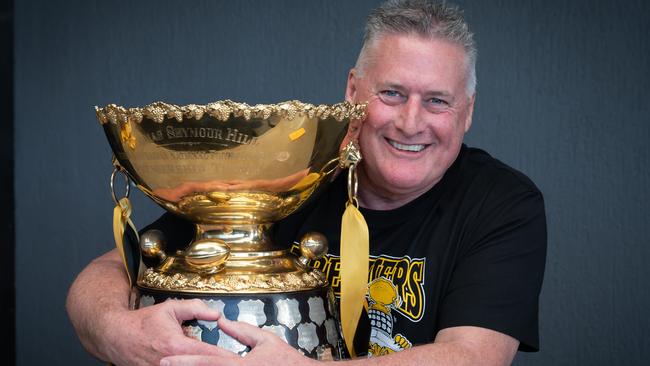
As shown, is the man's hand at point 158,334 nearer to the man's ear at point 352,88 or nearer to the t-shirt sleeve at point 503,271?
the t-shirt sleeve at point 503,271

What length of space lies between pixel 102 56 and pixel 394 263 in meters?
1.40

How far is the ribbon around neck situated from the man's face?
0.28 metres

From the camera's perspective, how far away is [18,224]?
2631 mm

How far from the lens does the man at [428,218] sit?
133 centimetres

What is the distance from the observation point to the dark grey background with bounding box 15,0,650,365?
2.27 meters

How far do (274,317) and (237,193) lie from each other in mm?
163

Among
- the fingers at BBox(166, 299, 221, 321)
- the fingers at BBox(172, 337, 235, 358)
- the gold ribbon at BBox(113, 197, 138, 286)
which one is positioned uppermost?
the gold ribbon at BBox(113, 197, 138, 286)

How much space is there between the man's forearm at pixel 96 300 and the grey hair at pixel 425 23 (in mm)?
548

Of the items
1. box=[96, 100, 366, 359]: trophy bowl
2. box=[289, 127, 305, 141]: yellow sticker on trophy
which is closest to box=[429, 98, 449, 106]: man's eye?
box=[96, 100, 366, 359]: trophy bowl

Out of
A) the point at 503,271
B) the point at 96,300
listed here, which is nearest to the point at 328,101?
the point at 503,271

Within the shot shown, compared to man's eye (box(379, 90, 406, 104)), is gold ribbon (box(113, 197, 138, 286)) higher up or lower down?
lower down

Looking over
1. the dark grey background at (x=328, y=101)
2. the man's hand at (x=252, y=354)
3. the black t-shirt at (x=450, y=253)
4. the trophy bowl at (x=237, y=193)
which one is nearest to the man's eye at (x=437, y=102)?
the black t-shirt at (x=450, y=253)

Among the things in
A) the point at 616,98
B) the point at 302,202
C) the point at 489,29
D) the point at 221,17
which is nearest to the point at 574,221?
the point at 616,98

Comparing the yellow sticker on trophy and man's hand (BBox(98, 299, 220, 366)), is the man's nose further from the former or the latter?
man's hand (BBox(98, 299, 220, 366))
